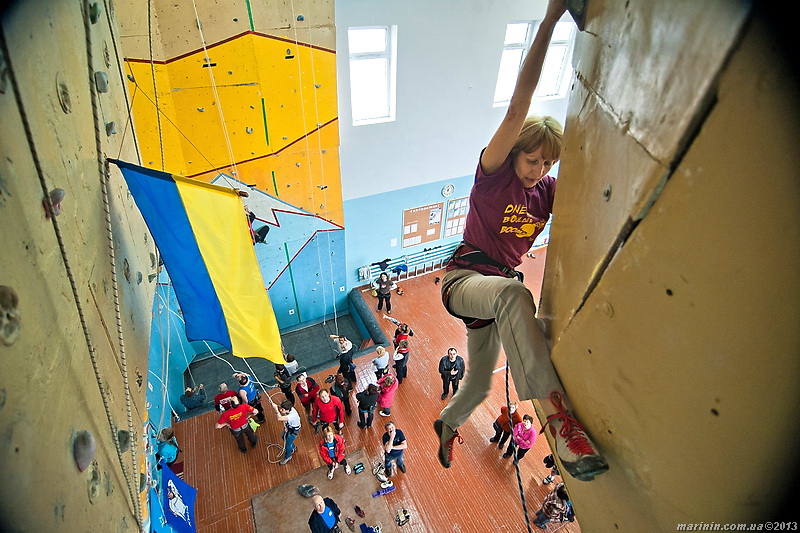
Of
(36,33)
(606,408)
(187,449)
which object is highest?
(36,33)

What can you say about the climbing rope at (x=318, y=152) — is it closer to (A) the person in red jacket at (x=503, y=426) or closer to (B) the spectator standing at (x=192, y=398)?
(B) the spectator standing at (x=192, y=398)

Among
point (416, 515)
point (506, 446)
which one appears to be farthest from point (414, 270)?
point (416, 515)

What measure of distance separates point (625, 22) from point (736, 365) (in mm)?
814

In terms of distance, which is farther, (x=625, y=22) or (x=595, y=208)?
(x=595, y=208)

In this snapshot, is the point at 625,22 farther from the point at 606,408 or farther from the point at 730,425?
the point at 606,408

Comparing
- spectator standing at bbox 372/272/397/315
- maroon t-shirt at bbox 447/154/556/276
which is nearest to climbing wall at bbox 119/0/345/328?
spectator standing at bbox 372/272/397/315

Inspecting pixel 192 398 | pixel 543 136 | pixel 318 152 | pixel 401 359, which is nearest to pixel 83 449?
pixel 543 136

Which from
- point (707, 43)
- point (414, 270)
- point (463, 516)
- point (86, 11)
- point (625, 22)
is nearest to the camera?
point (707, 43)

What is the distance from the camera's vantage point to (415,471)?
5391 millimetres

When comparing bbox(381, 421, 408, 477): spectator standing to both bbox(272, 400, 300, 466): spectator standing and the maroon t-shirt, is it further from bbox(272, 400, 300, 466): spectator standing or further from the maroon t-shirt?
the maroon t-shirt

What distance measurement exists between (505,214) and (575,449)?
4.08 feet

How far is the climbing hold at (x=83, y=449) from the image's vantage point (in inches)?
49.1

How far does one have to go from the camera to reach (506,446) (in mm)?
5594

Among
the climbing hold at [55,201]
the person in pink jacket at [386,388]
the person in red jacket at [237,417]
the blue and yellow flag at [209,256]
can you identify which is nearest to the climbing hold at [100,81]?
the blue and yellow flag at [209,256]
